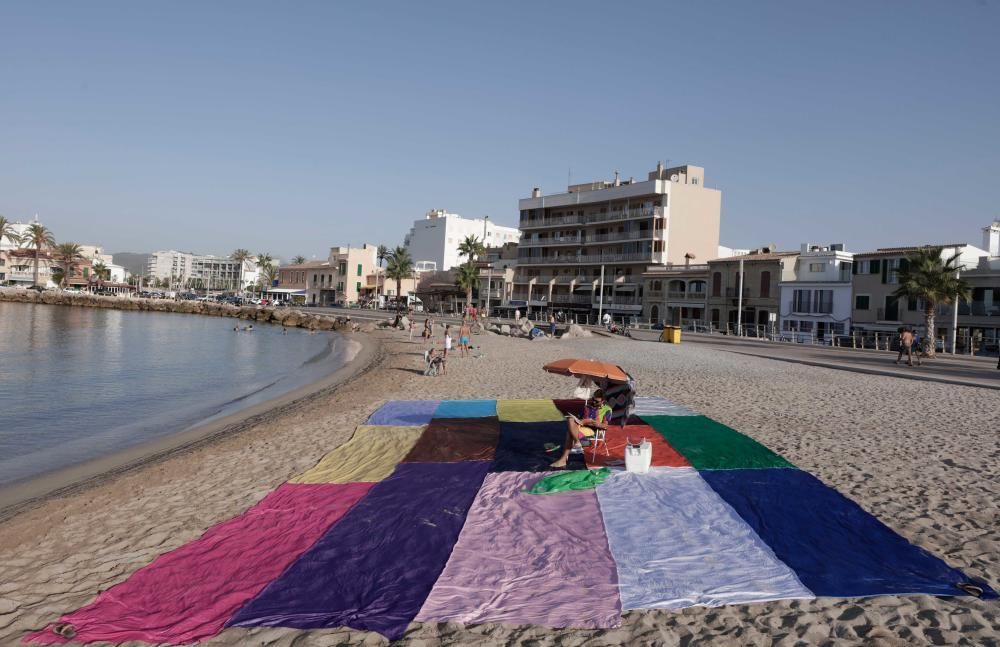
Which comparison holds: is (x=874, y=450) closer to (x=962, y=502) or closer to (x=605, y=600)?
(x=962, y=502)

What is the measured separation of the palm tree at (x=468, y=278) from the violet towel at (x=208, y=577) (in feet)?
255

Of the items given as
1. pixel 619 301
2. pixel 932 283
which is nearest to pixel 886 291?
pixel 932 283

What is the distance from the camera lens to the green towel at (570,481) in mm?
8258

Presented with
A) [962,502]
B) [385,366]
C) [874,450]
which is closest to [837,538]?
[962,502]

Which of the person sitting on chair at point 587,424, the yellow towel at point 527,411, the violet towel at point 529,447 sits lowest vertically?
the violet towel at point 529,447

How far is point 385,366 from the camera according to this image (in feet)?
85.1

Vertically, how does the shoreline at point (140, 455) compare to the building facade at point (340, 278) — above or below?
below

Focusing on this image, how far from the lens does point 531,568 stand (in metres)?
6.04

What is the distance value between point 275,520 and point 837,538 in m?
6.32

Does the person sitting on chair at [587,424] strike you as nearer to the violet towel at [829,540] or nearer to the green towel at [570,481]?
the green towel at [570,481]

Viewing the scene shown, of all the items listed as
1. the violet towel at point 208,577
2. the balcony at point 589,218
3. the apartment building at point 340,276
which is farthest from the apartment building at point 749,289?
the apartment building at point 340,276

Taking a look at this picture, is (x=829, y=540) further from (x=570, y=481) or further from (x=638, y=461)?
(x=570, y=481)

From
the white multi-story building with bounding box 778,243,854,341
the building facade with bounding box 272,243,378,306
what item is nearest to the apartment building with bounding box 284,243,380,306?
the building facade with bounding box 272,243,378,306

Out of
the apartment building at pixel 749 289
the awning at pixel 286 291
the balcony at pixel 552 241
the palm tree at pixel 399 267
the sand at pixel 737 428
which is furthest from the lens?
the awning at pixel 286 291
